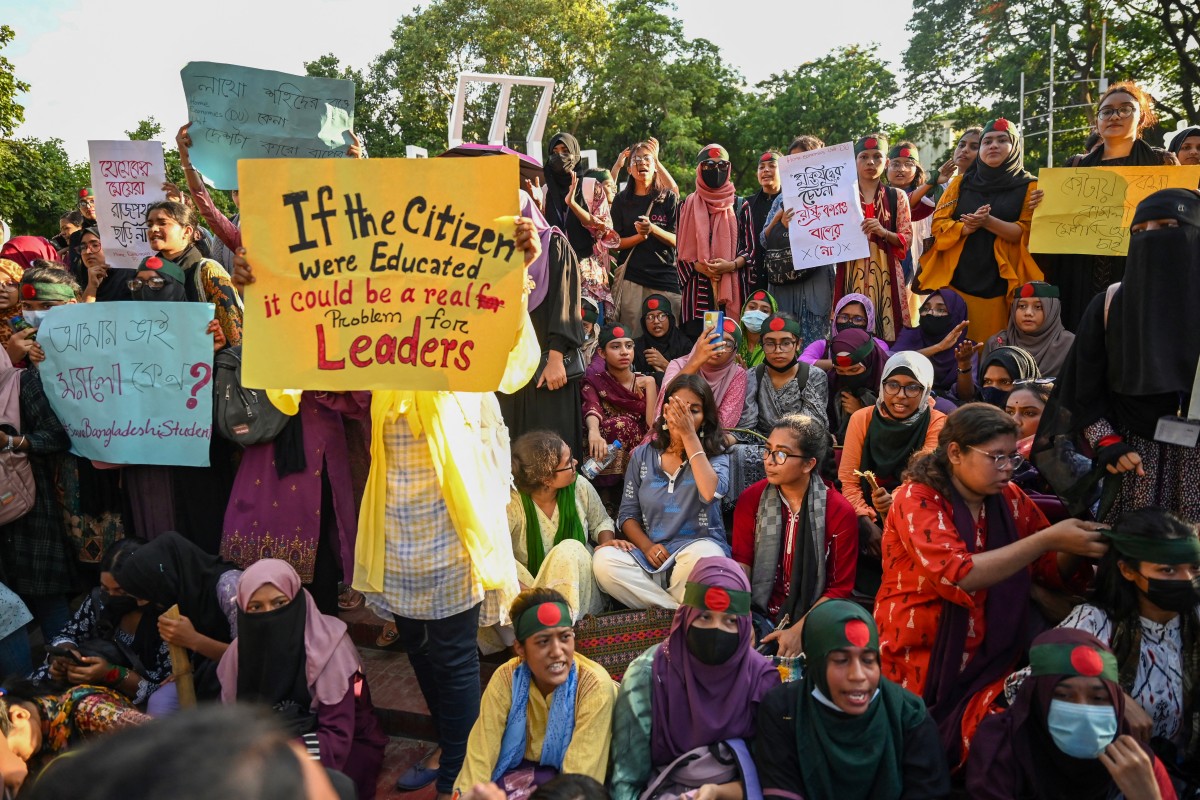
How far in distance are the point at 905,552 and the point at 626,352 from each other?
2.66 meters

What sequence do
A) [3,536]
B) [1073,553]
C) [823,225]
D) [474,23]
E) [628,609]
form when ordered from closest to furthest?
[1073,553], [628,609], [3,536], [823,225], [474,23]

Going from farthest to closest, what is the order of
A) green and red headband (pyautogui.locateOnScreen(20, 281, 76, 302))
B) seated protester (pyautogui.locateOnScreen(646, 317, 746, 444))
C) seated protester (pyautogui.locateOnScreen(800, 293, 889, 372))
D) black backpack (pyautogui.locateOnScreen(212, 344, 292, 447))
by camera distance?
seated protester (pyautogui.locateOnScreen(800, 293, 889, 372))
seated protester (pyautogui.locateOnScreen(646, 317, 746, 444))
green and red headband (pyautogui.locateOnScreen(20, 281, 76, 302))
black backpack (pyautogui.locateOnScreen(212, 344, 292, 447))

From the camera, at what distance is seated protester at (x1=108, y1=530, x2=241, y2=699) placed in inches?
162

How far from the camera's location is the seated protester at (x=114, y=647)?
13.6 ft

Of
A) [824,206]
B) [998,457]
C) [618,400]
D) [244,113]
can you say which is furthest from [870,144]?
[244,113]

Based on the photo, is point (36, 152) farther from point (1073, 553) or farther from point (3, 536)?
point (1073, 553)

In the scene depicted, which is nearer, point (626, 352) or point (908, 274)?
point (626, 352)

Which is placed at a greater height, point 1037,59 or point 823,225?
point 1037,59

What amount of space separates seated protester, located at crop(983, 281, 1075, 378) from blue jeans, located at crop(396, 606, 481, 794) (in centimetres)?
400

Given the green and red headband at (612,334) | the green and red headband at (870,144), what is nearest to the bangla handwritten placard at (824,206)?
the green and red headband at (870,144)

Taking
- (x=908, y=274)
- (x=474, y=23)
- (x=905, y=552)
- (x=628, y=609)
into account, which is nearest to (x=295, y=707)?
(x=628, y=609)

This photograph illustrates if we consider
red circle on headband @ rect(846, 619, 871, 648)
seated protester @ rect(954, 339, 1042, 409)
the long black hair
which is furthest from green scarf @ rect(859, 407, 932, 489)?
red circle on headband @ rect(846, 619, 871, 648)

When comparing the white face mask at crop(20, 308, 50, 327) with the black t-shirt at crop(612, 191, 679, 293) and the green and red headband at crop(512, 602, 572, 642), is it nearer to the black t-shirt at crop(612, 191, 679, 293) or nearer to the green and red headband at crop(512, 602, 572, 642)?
the green and red headband at crop(512, 602, 572, 642)

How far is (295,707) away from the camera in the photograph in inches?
151
